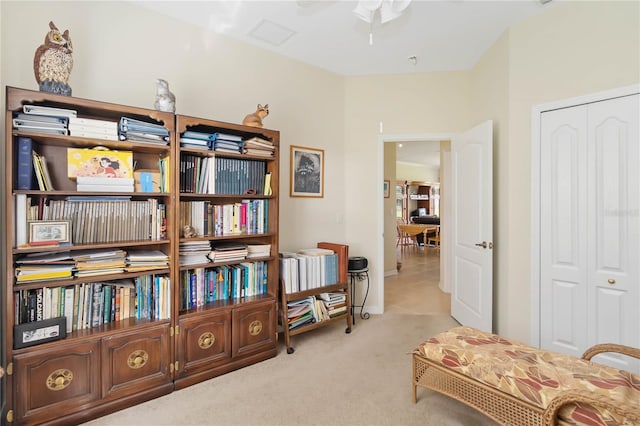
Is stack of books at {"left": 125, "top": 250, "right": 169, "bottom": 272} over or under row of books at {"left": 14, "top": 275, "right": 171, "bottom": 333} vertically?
over

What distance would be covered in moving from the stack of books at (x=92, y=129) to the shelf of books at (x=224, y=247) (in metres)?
→ 0.39

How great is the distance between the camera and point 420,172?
12.2 metres

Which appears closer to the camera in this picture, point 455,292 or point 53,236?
point 53,236

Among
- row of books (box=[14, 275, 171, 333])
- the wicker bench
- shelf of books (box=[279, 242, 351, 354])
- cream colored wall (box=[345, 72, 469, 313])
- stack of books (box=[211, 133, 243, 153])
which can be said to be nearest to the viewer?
the wicker bench

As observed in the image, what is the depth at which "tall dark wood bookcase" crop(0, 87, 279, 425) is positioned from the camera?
1721 mm

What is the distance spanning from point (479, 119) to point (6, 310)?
412cm

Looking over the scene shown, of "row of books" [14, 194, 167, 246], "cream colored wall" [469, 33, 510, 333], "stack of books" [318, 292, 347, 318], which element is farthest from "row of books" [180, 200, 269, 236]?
"cream colored wall" [469, 33, 510, 333]

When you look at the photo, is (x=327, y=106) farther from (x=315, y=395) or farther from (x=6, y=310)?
(x=6, y=310)

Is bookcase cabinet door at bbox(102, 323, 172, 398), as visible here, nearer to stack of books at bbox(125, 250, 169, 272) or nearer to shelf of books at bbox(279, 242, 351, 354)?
stack of books at bbox(125, 250, 169, 272)

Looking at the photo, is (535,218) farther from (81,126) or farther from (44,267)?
(44,267)

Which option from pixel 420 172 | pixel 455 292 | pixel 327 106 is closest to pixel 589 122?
pixel 455 292

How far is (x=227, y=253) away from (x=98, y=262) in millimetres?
840

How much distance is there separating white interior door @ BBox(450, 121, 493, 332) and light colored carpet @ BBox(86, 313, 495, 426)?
2.93 feet

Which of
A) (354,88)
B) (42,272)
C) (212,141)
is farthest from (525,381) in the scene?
(354,88)
